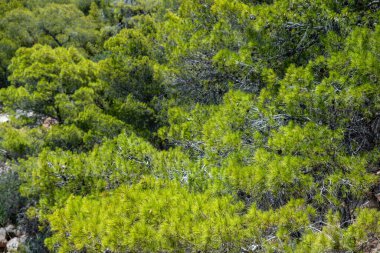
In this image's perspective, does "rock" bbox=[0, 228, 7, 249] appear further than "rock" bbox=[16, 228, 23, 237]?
No

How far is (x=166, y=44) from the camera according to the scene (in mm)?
6457

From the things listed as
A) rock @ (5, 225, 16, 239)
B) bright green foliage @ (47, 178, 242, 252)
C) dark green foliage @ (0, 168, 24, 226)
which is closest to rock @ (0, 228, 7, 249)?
rock @ (5, 225, 16, 239)

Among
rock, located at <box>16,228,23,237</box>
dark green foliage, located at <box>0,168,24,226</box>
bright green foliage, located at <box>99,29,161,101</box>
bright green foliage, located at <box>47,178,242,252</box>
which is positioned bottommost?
rock, located at <box>16,228,23,237</box>

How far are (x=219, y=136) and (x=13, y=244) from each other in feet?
21.1

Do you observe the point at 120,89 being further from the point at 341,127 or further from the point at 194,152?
the point at 341,127

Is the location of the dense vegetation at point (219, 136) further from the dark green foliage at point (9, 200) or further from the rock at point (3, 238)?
the rock at point (3, 238)

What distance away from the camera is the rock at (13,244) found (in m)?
7.64

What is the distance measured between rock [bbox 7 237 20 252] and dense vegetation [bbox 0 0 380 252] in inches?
13.5

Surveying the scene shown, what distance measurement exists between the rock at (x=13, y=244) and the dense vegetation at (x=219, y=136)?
0.34 meters

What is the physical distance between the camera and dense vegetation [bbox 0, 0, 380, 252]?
291 cm

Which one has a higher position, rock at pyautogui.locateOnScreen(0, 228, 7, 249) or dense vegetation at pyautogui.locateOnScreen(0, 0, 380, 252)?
dense vegetation at pyautogui.locateOnScreen(0, 0, 380, 252)

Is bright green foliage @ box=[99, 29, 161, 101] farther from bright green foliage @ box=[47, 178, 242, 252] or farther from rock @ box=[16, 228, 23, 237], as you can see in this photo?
bright green foliage @ box=[47, 178, 242, 252]

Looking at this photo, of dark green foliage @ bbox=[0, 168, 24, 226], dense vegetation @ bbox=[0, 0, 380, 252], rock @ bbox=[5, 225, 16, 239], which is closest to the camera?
dense vegetation @ bbox=[0, 0, 380, 252]

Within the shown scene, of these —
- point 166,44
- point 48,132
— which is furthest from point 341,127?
point 48,132
